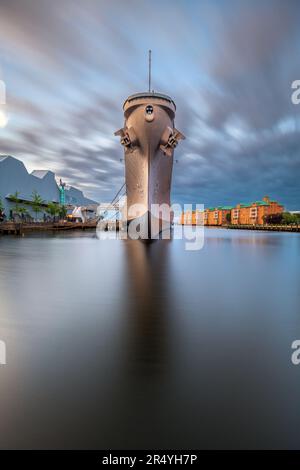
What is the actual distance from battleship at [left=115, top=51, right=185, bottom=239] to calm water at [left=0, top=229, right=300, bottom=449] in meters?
19.2

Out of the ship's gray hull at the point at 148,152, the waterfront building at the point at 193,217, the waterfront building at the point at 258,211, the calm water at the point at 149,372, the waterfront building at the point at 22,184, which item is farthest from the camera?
the waterfront building at the point at 193,217

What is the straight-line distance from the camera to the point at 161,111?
2569cm

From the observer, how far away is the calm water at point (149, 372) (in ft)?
7.00

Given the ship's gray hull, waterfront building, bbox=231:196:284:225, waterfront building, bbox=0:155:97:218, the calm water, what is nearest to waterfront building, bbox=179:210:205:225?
waterfront building, bbox=231:196:284:225

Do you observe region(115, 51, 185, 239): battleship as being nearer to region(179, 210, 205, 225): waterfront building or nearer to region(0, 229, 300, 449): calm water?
region(0, 229, 300, 449): calm water

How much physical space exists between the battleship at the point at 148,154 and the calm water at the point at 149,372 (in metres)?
19.2

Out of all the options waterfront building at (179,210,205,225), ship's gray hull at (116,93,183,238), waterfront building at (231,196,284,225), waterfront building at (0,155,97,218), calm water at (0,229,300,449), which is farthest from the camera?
waterfront building at (179,210,205,225)

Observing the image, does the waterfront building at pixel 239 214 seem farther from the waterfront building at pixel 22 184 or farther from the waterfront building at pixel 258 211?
the waterfront building at pixel 22 184

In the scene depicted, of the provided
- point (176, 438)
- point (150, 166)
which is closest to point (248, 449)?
point (176, 438)

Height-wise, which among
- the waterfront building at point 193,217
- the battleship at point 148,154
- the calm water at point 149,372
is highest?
the waterfront building at point 193,217

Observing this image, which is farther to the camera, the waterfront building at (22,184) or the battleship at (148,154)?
the waterfront building at (22,184)

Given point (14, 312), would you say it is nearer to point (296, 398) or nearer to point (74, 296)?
point (74, 296)

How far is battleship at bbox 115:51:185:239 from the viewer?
24.8 m

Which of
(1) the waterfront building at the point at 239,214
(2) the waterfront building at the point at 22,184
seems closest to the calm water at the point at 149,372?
(2) the waterfront building at the point at 22,184
